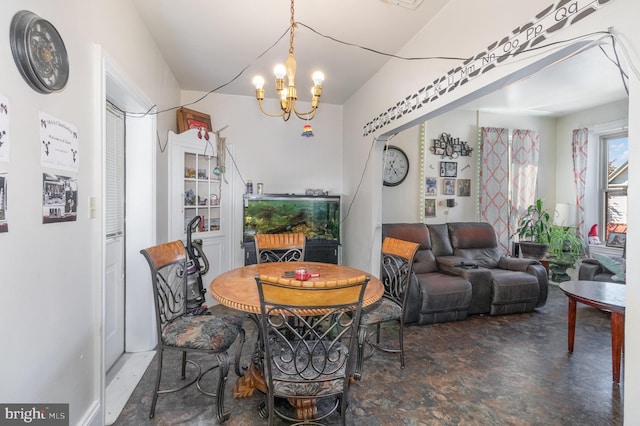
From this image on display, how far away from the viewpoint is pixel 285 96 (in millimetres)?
1974

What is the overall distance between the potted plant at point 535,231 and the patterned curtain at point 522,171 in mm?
102

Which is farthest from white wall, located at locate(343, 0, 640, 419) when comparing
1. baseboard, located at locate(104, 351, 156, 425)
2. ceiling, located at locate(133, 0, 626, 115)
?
baseboard, located at locate(104, 351, 156, 425)

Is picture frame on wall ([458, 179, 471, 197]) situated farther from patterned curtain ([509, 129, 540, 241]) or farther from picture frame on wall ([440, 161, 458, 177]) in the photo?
patterned curtain ([509, 129, 540, 241])

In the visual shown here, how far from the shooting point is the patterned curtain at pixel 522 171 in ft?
15.6

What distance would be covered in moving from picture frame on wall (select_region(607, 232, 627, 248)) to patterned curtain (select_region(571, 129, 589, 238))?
1.03 feet

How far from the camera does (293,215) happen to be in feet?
12.8

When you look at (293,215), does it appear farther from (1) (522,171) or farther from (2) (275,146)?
(1) (522,171)

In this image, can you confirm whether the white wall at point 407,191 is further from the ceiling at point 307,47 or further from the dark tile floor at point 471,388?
the dark tile floor at point 471,388

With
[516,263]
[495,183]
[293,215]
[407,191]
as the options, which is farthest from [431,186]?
[293,215]

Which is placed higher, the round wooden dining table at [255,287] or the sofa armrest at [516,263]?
the round wooden dining table at [255,287]

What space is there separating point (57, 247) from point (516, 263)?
4.38m

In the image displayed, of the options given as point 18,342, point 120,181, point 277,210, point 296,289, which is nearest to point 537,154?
point 277,210

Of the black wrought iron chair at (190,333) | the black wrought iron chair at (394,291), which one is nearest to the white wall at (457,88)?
the black wrought iron chair at (394,291)

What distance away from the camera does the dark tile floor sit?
174 centimetres
